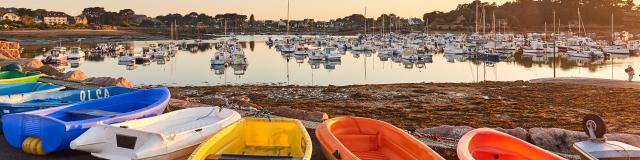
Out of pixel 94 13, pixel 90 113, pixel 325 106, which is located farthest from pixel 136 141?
pixel 94 13

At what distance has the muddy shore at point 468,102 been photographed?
16.1 m

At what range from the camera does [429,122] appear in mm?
15891

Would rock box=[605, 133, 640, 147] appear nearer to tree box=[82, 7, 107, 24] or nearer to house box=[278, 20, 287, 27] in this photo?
tree box=[82, 7, 107, 24]

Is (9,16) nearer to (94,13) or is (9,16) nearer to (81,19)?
(81,19)

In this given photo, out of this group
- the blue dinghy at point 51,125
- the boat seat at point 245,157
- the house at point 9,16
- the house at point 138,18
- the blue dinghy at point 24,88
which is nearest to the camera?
the boat seat at point 245,157

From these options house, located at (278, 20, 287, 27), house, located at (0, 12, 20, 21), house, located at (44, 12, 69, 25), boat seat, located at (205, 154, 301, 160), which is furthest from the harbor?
house, located at (278, 20, 287, 27)

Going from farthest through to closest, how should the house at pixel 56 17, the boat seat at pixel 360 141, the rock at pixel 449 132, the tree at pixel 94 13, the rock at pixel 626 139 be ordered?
1. the tree at pixel 94 13
2. the house at pixel 56 17
3. the rock at pixel 449 132
4. the rock at pixel 626 139
5. the boat seat at pixel 360 141

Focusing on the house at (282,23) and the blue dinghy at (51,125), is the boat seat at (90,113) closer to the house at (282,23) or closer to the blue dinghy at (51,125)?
the blue dinghy at (51,125)

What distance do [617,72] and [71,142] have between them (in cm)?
3997

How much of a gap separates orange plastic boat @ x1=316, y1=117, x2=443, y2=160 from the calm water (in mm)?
24540

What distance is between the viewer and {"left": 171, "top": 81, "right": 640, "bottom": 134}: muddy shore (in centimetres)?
1614

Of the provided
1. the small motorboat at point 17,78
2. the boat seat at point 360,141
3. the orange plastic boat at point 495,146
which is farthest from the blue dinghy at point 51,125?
the small motorboat at point 17,78

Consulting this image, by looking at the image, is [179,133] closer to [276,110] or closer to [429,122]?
[276,110]

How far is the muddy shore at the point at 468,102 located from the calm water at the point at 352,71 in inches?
329
